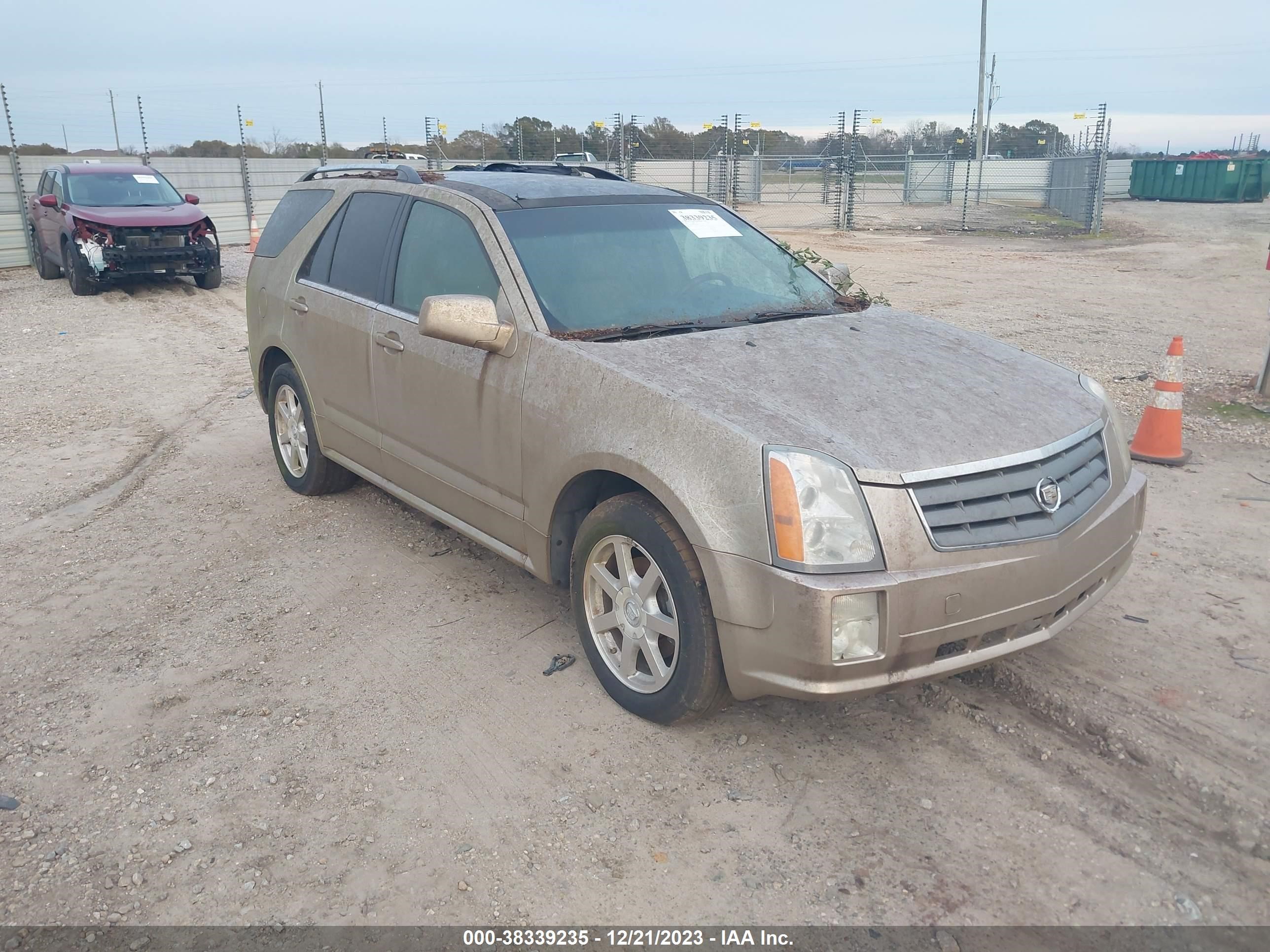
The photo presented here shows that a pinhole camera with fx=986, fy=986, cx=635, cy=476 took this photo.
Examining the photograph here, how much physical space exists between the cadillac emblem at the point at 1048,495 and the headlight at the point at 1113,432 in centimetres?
58

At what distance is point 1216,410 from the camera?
743 cm

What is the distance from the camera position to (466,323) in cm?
372

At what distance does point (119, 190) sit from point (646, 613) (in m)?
14.2

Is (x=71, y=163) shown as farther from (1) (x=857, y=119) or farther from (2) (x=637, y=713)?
(1) (x=857, y=119)

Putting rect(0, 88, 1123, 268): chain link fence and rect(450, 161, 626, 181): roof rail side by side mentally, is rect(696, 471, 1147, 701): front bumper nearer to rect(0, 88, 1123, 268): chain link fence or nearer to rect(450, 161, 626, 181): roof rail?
rect(450, 161, 626, 181): roof rail

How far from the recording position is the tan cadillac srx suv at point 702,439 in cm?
289

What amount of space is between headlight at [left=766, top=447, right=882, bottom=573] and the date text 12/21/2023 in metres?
0.98

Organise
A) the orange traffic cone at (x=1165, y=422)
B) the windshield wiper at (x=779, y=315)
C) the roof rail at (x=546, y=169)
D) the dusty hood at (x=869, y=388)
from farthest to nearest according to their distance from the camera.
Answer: the orange traffic cone at (x=1165, y=422) < the roof rail at (x=546, y=169) < the windshield wiper at (x=779, y=315) < the dusty hood at (x=869, y=388)

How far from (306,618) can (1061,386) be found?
326 centimetres

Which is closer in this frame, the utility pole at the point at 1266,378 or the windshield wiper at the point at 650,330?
the windshield wiper at the point at 650,330

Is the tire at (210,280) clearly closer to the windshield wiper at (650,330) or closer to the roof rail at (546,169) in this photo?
the roof rail at (546,169)

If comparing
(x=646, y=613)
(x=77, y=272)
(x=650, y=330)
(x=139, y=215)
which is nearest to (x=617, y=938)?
(x=646, y=613)

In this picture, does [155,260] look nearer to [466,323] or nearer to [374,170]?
[374,170]

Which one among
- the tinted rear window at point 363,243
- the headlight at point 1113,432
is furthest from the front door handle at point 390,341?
the headlight at point 1113,432
